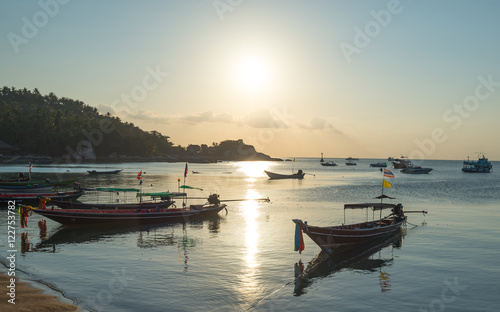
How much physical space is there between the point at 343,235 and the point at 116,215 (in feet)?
63.0

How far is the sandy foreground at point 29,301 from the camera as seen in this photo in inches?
521

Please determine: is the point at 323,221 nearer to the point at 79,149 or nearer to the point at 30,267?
the point at 30,267

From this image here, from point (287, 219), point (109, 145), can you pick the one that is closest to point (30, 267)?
point (287, 219)

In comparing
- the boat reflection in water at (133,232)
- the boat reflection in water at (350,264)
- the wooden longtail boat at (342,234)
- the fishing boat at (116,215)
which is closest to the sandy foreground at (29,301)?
the boat reflection in water at (133,232)

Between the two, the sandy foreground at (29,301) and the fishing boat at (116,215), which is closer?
the sandy foreground at (29,301)

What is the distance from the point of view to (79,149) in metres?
172

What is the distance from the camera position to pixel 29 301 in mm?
14055

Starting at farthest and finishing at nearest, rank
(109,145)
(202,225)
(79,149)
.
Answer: (109,145)
(79,149)
(202,225)

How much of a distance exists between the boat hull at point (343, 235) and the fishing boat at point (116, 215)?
15874 millimetres

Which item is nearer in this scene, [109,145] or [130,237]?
[130,237]

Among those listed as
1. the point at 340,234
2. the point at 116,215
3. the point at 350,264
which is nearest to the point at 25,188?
the point at 116,215

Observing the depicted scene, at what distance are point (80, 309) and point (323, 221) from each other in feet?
86.5

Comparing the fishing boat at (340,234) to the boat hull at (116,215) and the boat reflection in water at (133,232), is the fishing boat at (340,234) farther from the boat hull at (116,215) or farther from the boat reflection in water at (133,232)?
the boat hull at (116,215)

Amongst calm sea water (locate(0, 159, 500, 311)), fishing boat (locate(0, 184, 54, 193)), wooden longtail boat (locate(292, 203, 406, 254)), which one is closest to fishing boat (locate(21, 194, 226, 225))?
calm sea water (locate(0, 159, 500, 311))
